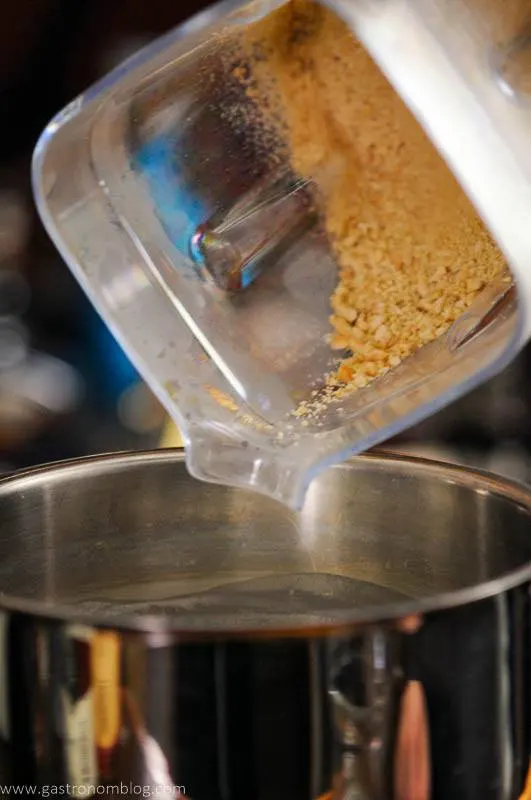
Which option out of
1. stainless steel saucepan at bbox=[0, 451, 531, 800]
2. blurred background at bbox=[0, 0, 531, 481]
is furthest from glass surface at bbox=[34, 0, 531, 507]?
blurred background at bbox=[0, 0, 531, 481]

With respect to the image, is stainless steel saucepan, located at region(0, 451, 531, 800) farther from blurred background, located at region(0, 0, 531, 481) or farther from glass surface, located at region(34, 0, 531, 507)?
blurred background, located at region(0, 0, 531, 481)

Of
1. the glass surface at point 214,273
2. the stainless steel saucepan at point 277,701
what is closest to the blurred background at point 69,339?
the glass surface at point 214,273

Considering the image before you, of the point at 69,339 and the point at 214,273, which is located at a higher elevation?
the point at 69,339

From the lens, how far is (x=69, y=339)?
1545 mm

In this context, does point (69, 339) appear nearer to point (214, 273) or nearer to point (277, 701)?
point (214, 273)

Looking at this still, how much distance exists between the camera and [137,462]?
53 centimetres

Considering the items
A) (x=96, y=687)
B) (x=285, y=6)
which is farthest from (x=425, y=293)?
(x=96, y=687)

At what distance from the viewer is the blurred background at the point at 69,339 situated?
1.47 meters

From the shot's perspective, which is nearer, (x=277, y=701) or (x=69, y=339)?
(x=277, y=701)

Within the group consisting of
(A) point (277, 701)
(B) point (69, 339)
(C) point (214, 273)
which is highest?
(B) point (69, 339)

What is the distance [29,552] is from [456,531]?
183 mm

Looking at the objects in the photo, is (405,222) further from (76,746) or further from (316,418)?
(76,746)

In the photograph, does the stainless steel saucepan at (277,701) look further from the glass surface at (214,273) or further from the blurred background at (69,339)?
the blurred background at (69,339)

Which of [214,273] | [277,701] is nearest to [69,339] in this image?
[214,273]
